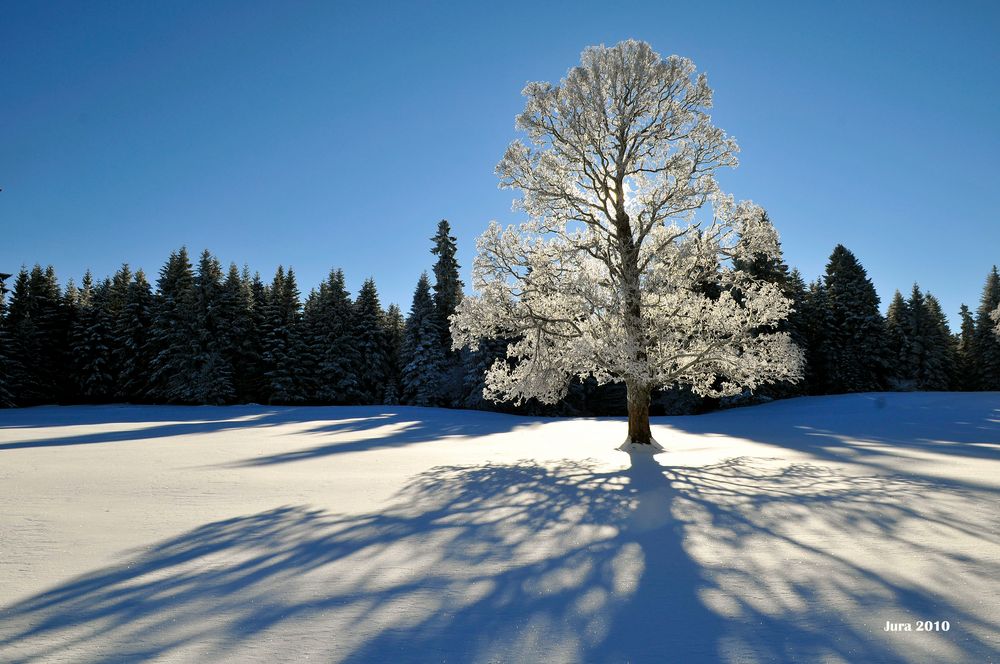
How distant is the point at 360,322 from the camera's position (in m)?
45.6

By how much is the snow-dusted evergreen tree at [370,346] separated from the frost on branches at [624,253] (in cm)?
3307

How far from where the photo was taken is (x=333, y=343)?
1716 inches

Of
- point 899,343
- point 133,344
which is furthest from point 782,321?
point 133,344

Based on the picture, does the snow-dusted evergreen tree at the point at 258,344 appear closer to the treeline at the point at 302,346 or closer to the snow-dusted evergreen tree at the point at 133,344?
the treeline at the point at 302,346

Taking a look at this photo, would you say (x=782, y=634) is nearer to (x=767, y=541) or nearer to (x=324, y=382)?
(x=767, y=541)

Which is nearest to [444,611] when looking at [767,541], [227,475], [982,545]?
[767,541]

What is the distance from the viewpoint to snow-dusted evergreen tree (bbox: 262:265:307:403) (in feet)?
135

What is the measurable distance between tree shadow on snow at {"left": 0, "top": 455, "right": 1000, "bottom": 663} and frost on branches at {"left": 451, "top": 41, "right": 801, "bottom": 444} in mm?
6523

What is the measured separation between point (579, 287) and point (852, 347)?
3536cm

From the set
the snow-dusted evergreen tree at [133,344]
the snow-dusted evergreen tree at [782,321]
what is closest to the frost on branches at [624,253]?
the snow-dusted evergreen tree at [782,321]

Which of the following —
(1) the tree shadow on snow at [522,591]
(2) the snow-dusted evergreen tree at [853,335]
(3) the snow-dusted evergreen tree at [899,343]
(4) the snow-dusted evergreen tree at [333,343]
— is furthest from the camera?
(4) the snow-dusted evergreen tree at [333,343]

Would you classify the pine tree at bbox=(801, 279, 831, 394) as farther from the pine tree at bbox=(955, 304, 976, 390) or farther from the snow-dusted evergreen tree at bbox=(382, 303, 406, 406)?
the snow-dusted evergreen tree at bbox=(382, 303, 406, 406)

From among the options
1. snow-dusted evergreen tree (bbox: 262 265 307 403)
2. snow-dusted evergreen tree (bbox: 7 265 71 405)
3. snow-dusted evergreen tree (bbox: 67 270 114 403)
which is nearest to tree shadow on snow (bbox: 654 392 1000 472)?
snow-dusted evergreen tree (bbox: 262 265 307 403)

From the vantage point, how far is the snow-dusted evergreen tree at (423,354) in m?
40.2
